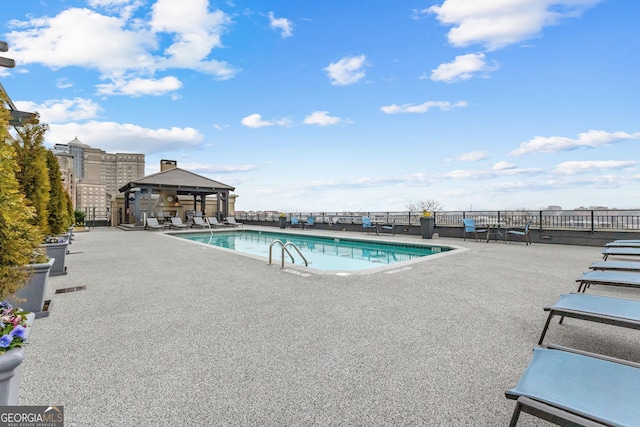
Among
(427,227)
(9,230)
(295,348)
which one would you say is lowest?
(295,348)

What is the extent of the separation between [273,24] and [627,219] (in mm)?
15167

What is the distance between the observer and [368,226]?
1523 centimetres

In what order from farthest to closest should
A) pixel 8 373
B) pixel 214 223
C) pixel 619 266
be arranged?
pixel 214 223, pixel 619 266, pixel 8 373

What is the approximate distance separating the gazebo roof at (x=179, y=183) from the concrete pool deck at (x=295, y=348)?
1589cm

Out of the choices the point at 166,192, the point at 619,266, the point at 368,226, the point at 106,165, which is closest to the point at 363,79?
the point at 368,226

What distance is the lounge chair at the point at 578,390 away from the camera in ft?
4.25

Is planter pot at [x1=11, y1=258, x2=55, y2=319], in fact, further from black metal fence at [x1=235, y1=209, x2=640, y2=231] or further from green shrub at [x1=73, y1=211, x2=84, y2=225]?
green shrub at [x1=73, y1=211, x2=84, y2=225]

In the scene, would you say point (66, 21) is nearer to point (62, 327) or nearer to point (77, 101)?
point (62, 327)

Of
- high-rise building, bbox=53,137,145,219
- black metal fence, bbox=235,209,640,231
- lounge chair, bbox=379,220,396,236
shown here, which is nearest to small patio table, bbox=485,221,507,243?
black metal fence, bbox=235,209,640,231

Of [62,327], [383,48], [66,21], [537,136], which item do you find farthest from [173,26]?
[537,136]

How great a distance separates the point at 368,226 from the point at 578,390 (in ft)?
45.2

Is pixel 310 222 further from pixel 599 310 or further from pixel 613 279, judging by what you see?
pixel 599 310

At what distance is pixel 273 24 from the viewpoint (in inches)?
484

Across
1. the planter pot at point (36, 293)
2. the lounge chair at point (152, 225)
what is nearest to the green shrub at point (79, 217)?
the lounge chair at point (152, 225)
